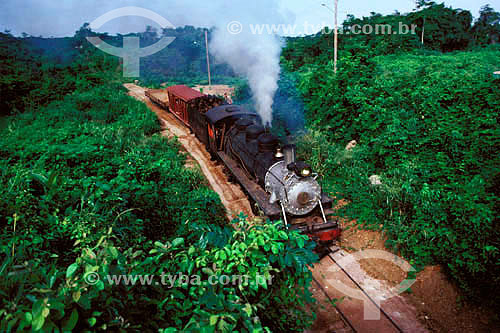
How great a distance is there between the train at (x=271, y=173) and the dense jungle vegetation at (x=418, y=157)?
186 centimetres

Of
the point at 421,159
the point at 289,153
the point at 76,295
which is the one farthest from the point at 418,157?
the point at 76,295

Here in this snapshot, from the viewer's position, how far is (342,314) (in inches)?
214

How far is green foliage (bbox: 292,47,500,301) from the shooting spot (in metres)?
5.97

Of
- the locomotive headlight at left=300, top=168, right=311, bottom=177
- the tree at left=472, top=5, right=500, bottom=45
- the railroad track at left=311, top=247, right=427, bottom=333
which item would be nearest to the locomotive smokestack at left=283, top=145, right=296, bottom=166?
the locomotive headlight at left=300, top=168, right=311, bottom=177

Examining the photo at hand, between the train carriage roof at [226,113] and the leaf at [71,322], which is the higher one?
the train carriage roof at [226,113]

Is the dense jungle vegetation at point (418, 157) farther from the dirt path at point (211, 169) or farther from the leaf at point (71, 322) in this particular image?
the leaf at point (71, 322)

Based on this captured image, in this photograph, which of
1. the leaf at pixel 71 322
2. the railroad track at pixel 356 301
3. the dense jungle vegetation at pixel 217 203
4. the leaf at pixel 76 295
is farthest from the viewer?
the railroad track at pixel 356 301

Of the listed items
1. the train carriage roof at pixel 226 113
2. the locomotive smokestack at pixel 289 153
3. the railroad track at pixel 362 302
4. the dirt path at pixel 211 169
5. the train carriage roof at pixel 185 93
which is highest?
the train carriage roof at pixel 185 93

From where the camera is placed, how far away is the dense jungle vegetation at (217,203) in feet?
8.16

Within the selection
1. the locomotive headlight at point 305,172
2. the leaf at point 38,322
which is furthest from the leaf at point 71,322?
the locomotive headlight at point 305,172

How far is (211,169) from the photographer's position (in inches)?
462

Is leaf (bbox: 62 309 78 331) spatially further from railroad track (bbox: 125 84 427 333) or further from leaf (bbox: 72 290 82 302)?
railroad track (bbox: 125 84 427 333)

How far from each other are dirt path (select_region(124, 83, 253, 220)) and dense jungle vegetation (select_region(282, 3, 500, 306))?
3160mm

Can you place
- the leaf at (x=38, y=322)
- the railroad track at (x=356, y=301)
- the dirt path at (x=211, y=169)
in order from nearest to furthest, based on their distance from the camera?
the leaf at (x=38, y=322) → the railroad track at (x=356, y=301) → the dirt path at (x=211, y=169)
